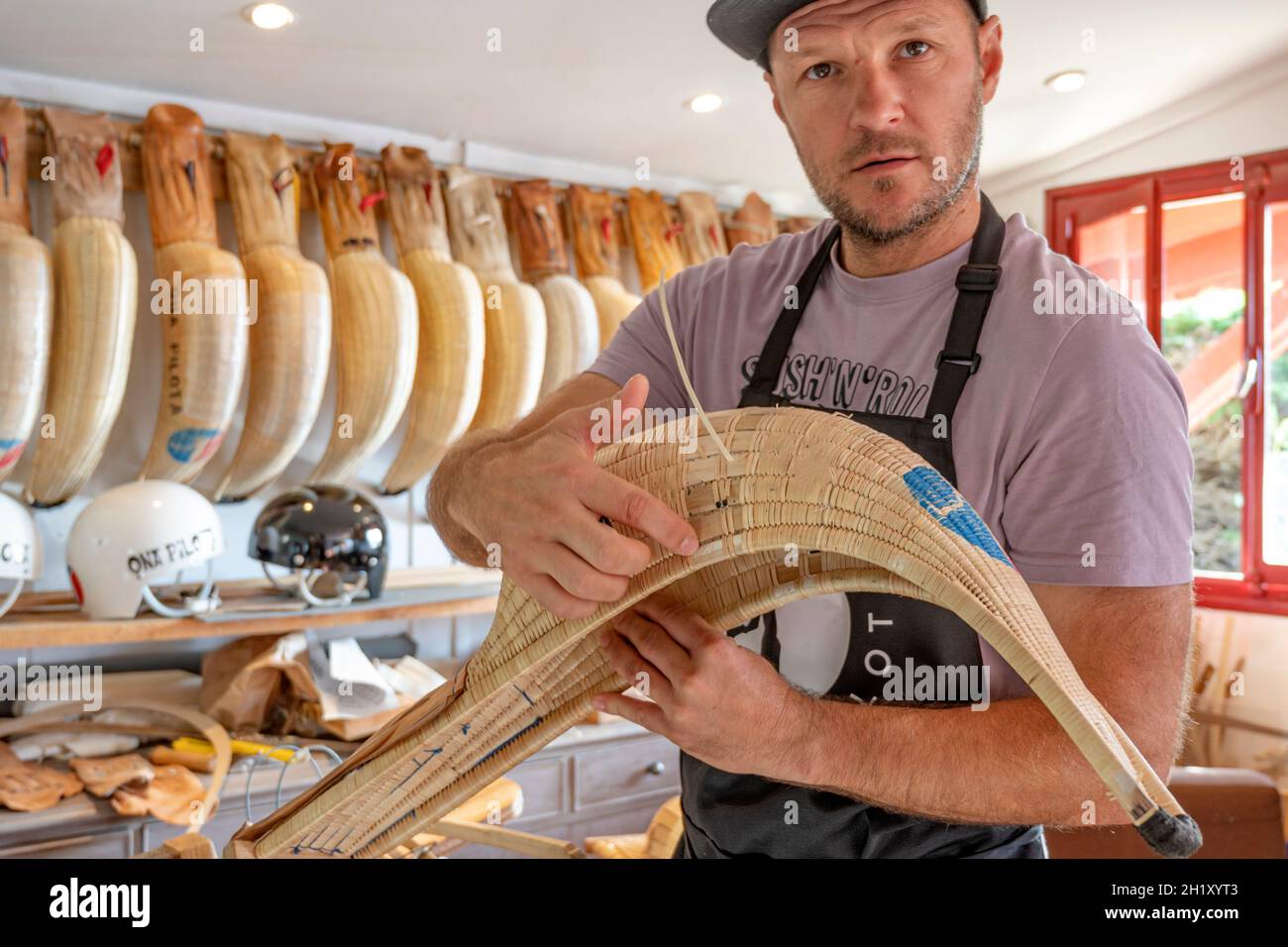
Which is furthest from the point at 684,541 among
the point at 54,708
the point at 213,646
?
the point at 213,646

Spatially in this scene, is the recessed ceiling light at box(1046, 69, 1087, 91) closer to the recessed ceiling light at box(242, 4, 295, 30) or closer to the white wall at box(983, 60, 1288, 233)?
the white wall at box(983, 60, 1288, 233)

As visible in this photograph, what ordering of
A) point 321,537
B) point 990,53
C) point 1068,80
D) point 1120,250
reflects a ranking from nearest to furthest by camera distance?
point 990,53 < point 321,537 < point 1068,80 < point 1120,250

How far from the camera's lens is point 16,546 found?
1.75 meters

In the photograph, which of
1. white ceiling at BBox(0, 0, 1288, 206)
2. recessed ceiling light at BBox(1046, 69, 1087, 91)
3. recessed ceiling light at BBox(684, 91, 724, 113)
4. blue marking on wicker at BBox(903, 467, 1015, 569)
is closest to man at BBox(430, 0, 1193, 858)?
blue marking on wicker at BBox(903, 467, 1015, 569)

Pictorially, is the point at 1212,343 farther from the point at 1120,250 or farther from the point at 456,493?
the point at 456,493

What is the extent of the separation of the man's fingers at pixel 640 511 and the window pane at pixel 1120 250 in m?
2.93

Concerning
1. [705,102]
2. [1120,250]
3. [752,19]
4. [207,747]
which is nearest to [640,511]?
[752,19]

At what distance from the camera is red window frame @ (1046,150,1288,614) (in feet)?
9.38

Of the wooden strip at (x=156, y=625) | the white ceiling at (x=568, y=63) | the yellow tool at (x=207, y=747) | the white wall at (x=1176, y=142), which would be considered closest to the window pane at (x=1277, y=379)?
the white wall at (x=1176, y=142)

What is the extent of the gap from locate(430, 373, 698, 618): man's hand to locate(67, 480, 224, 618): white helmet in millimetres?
1344

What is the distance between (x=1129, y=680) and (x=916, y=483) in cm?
26

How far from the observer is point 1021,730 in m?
0.69

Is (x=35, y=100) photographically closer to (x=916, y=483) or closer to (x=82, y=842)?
(x=82, y=842)

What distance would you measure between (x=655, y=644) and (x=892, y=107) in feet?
1.65
